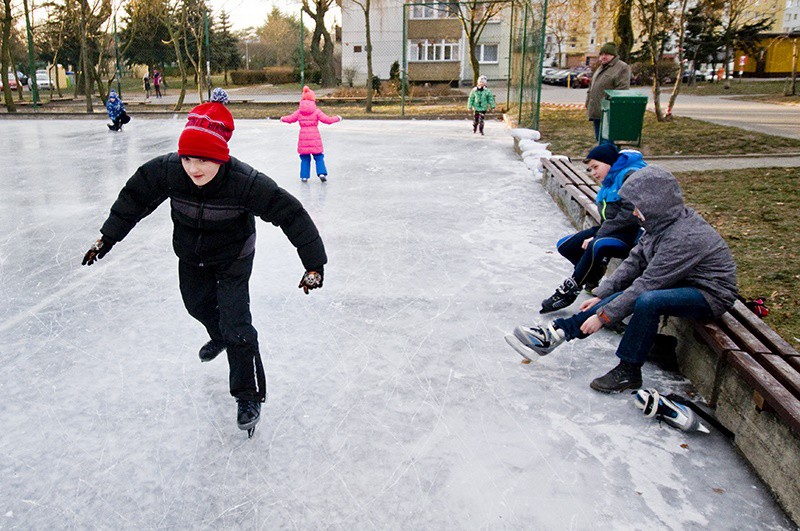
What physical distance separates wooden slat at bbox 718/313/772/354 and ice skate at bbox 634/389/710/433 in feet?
1.26

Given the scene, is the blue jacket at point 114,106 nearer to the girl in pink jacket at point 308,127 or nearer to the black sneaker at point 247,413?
the girl in pink jacket at point 308,127

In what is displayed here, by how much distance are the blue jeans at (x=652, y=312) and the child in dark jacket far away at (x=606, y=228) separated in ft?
3.22

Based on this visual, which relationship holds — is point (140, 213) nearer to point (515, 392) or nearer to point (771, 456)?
point (515, 392)

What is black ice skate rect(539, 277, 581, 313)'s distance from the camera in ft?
14.6

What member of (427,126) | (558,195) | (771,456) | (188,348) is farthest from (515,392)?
(427,126)

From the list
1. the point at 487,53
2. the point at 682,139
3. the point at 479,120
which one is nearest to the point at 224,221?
the point at 682,139

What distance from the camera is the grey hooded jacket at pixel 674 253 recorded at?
3.28m

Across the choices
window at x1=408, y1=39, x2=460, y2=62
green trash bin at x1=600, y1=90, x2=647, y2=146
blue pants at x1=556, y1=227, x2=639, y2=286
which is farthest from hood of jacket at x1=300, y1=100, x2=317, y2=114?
window at x1=408, y1=39, x2=460, y2=62

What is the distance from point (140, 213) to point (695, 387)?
2.88 m

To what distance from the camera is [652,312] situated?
10.8ft

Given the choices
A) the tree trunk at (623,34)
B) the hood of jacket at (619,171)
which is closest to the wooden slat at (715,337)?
the hood of jacket at (619,171)

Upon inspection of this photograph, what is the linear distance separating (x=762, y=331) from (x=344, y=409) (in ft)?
6.59

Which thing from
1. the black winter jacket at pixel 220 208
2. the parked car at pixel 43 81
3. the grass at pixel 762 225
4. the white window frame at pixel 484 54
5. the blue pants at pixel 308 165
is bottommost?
the grass at pixel 762 225

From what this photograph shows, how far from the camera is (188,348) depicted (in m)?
4.02
